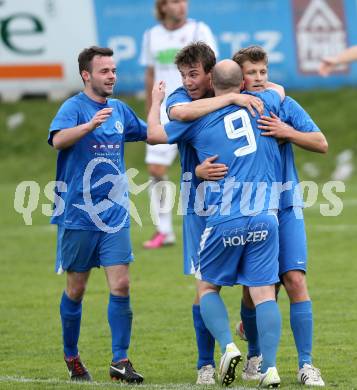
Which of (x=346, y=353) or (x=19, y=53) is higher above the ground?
(x=19, y=53)

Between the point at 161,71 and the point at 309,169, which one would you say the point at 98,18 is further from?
the point at 161,71

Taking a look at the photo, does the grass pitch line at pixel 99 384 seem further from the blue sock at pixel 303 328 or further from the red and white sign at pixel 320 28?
the red and white sign at pixel 320 28

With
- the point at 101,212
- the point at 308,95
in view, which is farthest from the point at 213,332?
the point at 308,95

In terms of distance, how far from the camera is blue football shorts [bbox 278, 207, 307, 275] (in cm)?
706

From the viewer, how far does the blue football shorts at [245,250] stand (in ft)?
22.2

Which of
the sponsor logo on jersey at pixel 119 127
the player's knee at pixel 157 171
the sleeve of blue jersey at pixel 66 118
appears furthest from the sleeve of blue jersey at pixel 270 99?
the player's knee at pixel 157 171

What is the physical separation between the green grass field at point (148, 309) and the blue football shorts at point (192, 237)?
73cm

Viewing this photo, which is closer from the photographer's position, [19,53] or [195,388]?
[195,388]

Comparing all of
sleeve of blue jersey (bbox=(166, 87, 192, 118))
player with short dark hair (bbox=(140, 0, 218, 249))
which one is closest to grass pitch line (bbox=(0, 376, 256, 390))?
sleeve of blue jersey (bbox=(166, 87, 192, 118))

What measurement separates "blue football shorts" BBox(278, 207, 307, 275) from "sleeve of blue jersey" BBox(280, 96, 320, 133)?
50cm

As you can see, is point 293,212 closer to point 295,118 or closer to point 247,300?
point 295,118

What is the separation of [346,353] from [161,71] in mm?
6098

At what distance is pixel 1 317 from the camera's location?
9.84 metres

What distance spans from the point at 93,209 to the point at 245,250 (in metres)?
1.21
